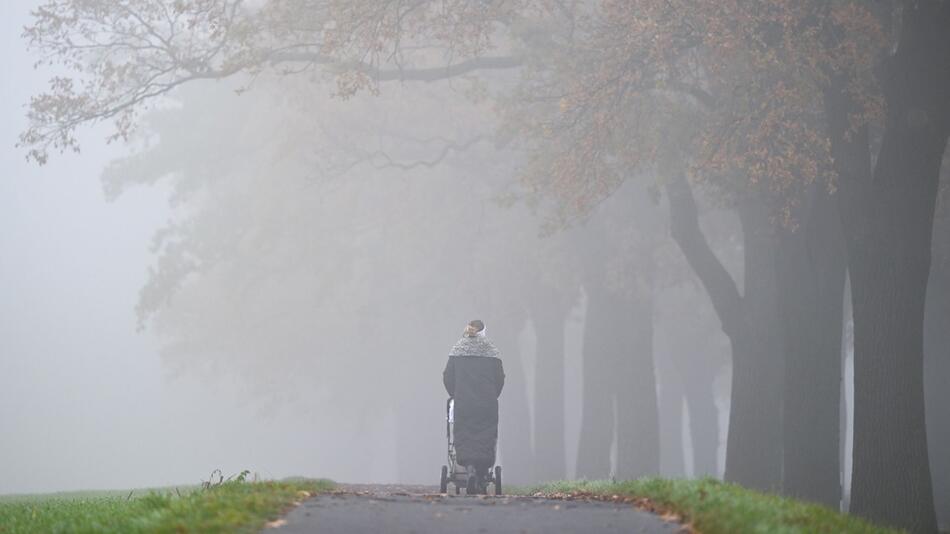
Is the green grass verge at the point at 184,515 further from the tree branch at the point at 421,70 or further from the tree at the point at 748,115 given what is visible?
the tree branch at the point at 421,70

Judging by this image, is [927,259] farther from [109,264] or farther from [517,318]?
[109,264]

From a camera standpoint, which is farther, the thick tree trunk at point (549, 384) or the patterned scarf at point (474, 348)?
the thick tree trunk at point (549, 384)

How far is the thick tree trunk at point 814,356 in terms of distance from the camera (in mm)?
18438

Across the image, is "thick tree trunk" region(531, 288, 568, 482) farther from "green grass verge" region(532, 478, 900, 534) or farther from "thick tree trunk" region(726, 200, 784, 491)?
"green grass verge" region(532, 478, 900, 534)

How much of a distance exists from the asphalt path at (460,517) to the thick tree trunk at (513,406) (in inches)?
1184

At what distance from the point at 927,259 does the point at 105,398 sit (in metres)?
109

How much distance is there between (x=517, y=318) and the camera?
41375 millimetres

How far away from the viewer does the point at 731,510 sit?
1008 cm

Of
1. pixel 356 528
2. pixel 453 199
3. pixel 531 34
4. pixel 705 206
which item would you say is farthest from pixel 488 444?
pixel 453 199

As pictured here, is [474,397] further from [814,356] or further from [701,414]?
[701,414]

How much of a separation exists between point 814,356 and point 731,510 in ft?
29.8

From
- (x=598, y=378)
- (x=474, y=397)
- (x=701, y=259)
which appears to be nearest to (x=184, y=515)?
(x=474, y=397)

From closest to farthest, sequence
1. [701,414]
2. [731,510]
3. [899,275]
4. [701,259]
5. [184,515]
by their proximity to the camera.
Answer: [184,515] < [731,510] < [899,275] < [701,259] < [701,414]

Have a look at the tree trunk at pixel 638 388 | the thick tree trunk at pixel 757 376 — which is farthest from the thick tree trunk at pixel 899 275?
the tree trunk at pixel 638 388
